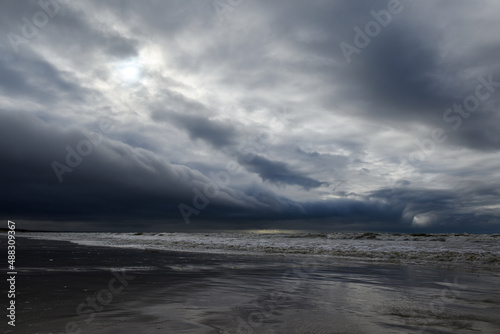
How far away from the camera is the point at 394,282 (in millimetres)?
11016

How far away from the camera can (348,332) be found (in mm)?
4988

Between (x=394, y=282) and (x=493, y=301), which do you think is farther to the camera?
(x=394, y=282)

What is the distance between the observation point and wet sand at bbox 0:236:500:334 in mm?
5207

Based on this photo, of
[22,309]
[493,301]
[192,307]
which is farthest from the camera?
[493,301]

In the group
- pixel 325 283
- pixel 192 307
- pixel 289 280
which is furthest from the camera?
pixel 289 280

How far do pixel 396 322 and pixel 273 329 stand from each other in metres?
2.30

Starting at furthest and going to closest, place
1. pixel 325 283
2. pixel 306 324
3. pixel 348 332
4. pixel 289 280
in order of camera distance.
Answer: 1. pixel 289 280
2. pixel 325 283
3. pixel 306 324
4. pixel 348 332

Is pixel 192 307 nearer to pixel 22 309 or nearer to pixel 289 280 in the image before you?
pixel 22 309

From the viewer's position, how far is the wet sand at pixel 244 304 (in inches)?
205

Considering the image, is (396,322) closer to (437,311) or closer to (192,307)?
(437,311)

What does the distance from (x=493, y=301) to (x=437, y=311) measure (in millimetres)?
2472

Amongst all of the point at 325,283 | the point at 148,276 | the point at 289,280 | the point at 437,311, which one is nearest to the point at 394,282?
the point at 325,283

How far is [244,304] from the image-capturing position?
6992 mm

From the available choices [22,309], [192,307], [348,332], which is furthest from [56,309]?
[348,332]
